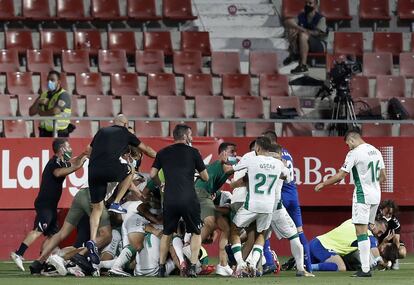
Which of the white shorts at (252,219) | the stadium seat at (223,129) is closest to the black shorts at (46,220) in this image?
the white shorts at (252,219)

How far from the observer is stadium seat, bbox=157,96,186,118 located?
83.8 feet

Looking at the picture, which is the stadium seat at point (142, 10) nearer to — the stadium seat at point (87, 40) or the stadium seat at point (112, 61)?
the stadium seat at point (87, 40)

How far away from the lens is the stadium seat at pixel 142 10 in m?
28.1

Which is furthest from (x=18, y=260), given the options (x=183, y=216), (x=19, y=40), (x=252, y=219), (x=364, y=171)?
(x=19, y=40)

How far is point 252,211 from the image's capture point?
17.9m

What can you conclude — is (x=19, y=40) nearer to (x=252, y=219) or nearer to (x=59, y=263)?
(x=59, y=263)

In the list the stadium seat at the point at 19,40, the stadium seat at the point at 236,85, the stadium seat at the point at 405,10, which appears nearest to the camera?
the stadium seat at the point at 236,85

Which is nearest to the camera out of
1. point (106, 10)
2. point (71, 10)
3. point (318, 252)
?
point (318, 252)

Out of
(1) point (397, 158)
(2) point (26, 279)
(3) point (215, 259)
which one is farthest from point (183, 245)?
(1) point (397, 158)

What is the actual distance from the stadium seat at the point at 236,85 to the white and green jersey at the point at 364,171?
8452 millimetres

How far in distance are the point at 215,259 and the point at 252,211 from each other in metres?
4.86

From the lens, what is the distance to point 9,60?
26172mm

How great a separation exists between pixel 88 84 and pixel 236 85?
2962mm

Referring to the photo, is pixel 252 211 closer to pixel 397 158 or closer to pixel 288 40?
pixel 397 158
